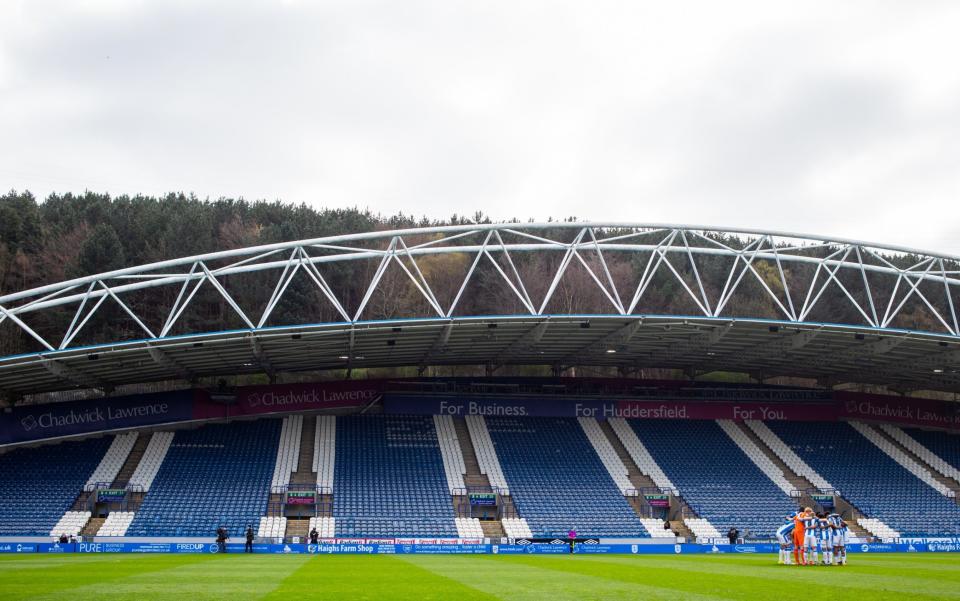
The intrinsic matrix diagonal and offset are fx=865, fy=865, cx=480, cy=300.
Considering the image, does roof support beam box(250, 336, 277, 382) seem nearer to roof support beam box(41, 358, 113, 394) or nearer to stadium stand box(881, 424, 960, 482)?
roof support beam box(41, 358, 113, 394)

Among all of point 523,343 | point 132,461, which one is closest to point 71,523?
point 132,461

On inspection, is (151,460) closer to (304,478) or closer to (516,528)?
(304,478)

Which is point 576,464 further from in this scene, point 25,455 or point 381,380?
point 25,455

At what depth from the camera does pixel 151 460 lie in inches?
1638

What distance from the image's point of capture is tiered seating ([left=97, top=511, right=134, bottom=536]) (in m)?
36.0

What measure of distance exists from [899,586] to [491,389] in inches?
1378

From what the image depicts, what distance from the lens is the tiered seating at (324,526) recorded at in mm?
37312

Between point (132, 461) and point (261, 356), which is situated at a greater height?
point (261, 356)

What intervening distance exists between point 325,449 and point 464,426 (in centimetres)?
802

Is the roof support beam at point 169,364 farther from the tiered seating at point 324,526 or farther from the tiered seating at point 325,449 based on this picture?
the tiered seating at point 324,526

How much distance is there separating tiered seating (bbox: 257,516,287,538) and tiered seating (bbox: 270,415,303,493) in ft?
7.67

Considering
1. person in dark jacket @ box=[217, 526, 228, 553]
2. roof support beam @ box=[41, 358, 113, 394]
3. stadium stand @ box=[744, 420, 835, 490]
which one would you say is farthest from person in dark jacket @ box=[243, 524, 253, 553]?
stadium stand @ box=[744, 420, 835, 490]

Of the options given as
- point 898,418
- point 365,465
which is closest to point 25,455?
point 365,465

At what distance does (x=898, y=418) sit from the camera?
5422cm
